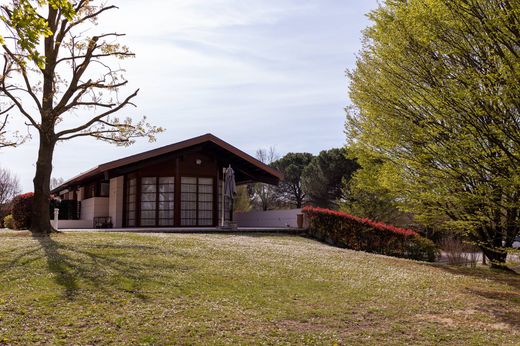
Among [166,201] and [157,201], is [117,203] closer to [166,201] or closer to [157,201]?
[157,201]

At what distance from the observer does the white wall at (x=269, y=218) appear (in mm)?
26062

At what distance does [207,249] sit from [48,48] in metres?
9.72

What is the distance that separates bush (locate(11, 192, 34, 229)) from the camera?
75.1ft

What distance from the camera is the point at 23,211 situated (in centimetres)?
2302

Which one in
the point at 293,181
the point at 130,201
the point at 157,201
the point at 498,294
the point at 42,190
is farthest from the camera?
the point at 293,181

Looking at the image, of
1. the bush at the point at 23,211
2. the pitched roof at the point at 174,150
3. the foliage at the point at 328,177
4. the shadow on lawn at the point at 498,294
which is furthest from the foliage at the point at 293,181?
the shadow on lawn at the point at 498,294

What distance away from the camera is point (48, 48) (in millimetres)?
17750

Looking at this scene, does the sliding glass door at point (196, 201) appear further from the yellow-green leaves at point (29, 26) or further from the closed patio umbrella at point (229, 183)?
the yellow-green leaves at point (29, 26)

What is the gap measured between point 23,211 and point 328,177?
1100 inches

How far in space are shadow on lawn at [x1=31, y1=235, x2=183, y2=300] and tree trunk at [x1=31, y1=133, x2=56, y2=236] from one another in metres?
3.39

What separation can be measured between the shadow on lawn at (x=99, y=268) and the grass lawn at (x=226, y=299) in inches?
0.9

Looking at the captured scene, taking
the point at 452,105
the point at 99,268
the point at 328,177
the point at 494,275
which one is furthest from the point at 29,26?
the point at 328,177

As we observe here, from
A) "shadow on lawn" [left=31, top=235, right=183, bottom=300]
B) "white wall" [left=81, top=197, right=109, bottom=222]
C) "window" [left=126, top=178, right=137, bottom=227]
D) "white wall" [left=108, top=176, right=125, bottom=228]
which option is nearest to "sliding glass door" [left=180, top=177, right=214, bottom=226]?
"window" [left=126, top=178, right=137, bottom=227]

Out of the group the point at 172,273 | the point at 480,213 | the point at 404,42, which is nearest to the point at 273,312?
the point at 172,273
